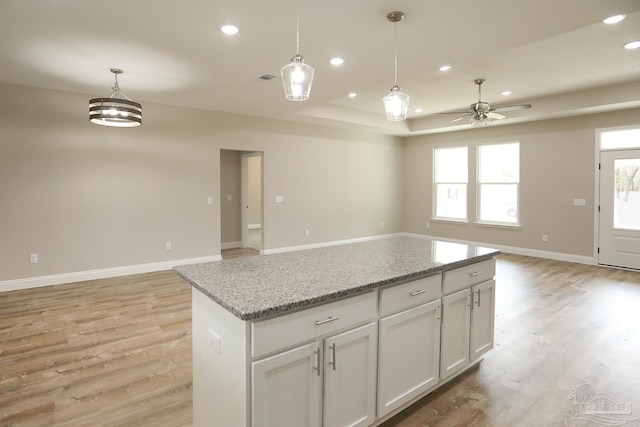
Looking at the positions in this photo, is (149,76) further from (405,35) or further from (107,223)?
(405,35)

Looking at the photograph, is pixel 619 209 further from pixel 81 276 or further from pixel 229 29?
pixel 81 276

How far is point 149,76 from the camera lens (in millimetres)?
4242

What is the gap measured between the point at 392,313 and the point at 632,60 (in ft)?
16.0

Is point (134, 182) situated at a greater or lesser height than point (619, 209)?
greater

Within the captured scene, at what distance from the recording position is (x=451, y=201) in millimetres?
8594

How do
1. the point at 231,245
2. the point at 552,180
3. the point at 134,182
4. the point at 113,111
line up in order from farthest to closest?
the point at 231,245, the point at 552,180, the point at 134,182, the point at 113,111

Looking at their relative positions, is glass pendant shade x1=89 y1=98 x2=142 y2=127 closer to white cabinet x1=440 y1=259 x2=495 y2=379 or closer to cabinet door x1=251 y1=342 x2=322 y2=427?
cabinet door x1=251 y1=342 x2=322 y2=427

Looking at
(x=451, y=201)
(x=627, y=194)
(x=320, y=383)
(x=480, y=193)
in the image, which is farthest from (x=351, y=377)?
(x=451, y=201)

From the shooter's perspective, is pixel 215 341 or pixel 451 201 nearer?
pixel 215 341

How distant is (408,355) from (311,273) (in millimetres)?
775
